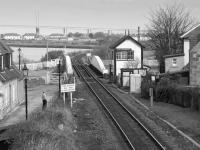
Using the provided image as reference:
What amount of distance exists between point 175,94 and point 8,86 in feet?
41.6

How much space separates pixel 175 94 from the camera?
30.1 meters

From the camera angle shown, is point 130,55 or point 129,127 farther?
point 130,55

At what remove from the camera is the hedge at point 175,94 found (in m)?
26.0

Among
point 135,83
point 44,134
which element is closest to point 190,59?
point 135,83

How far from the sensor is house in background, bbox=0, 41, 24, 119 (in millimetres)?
25548

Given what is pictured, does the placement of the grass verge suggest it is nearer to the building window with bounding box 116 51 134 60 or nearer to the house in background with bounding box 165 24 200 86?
the house in background with bounding box 165 24 200 86

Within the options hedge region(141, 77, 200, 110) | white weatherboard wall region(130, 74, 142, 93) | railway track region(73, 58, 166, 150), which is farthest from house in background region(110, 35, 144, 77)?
railway track region(73, 58, 166, 150)

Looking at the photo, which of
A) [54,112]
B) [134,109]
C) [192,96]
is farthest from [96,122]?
[192,96]

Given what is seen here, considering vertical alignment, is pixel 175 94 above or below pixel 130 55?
below

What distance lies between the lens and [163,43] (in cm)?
6300

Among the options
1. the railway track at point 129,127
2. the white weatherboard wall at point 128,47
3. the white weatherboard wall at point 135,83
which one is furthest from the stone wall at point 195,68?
the white weatherboard wall at point 128,47

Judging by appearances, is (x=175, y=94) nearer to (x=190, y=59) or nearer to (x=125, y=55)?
(x=190, y=59)

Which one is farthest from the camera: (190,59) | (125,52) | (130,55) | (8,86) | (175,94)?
(125,52)

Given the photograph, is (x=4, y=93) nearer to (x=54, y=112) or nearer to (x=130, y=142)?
(x=54, y=112)
